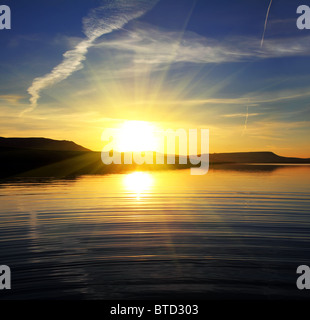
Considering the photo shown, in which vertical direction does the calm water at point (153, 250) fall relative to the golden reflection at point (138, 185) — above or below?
below

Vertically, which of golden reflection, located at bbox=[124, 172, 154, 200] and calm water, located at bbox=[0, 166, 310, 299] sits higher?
golden reflection, located at bbox=[124, 172, 154, 200]

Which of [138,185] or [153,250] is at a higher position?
[138,185]

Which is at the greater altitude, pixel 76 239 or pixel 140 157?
pixel 140 157

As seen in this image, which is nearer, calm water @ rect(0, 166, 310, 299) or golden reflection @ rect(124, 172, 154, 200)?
calm water @ rect(0, 166, 310, 299)

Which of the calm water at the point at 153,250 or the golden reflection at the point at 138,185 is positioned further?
the golden reflection at the point at 138,185

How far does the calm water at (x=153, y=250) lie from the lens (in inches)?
384

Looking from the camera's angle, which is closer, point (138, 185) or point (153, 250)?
point (153, 250)

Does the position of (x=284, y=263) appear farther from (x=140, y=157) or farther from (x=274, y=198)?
(x=140, y=157)

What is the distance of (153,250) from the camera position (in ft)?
45.3

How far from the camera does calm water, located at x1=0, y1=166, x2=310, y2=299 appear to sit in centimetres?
975
